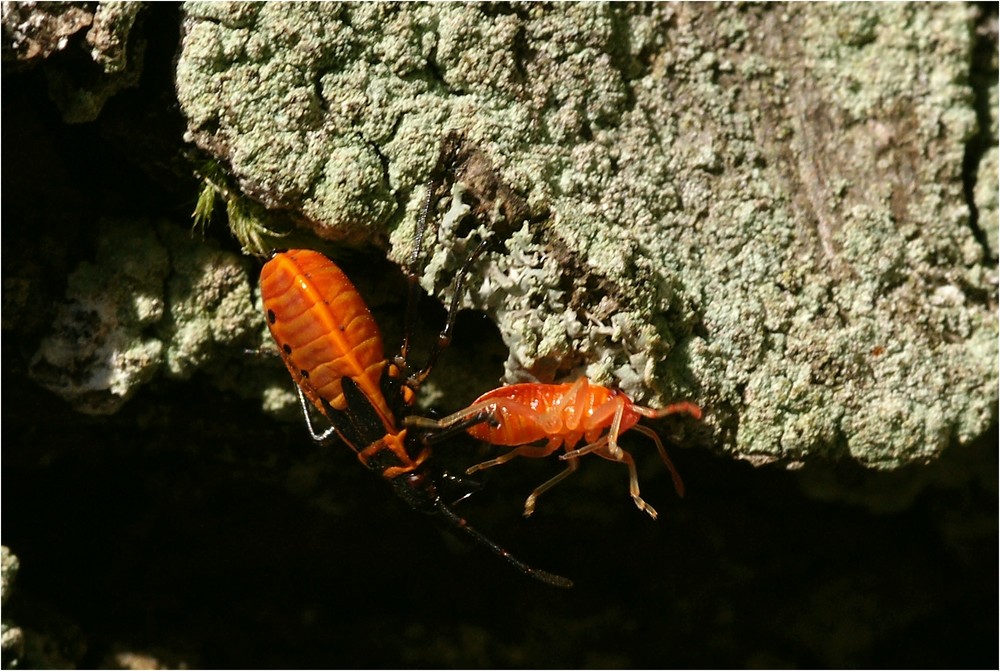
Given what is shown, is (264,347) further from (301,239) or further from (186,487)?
(186,487)

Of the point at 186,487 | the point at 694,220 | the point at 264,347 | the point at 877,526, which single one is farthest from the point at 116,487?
the point at 877,526

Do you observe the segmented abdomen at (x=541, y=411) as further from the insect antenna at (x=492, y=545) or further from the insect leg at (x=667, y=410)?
the insect antenna at (x=492, y=545)

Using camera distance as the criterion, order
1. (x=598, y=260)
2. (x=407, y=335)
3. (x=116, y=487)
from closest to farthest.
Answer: (x=598, y=260) → (x=407, y=335) → (x=116, y=487)

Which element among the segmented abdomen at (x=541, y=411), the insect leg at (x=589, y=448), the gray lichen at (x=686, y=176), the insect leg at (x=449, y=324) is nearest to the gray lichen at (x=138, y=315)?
the gray lichen at (x=686, y=176)

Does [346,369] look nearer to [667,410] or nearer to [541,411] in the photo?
Answer: [541,411]

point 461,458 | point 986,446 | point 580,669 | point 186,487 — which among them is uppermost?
point 186,487

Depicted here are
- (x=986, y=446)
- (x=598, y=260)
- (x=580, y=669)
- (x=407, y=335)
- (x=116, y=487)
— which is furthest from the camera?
(x=580, y=669)

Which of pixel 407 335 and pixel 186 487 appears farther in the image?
pixel 186 487
